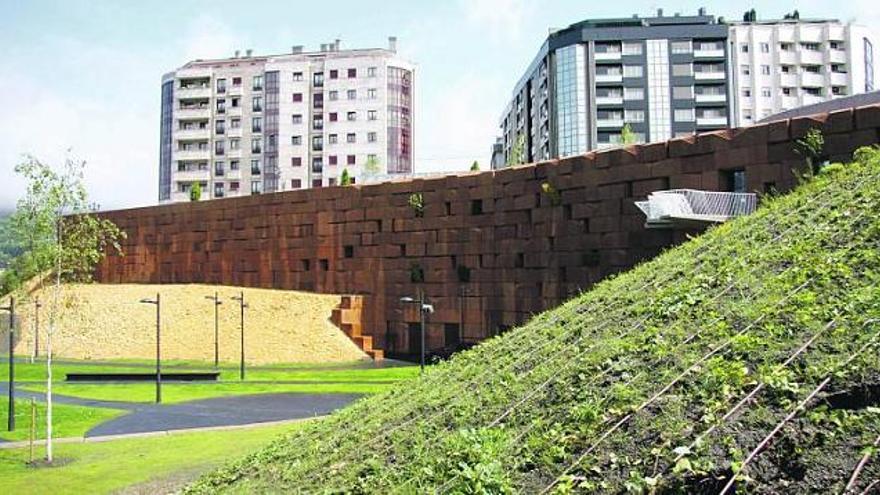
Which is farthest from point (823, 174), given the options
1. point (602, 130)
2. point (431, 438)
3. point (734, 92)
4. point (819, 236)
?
point (734, 92)

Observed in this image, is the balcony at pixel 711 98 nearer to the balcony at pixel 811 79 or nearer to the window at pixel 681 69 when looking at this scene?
the window at pixel 681 69

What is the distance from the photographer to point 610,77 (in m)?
61.3

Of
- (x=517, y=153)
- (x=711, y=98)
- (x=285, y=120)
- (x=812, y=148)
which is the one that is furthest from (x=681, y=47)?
(x=812, y=148)

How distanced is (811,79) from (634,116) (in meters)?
16.7

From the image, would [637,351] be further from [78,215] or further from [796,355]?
[78,215]

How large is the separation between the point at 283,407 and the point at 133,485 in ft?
29.7

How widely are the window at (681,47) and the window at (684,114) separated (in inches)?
172

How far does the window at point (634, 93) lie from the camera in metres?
61.4

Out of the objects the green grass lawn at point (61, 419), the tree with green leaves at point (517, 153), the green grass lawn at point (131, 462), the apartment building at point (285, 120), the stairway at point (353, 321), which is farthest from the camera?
the apartment building at point (285, 120)

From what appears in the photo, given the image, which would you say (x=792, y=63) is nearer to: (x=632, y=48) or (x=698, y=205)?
(x=632, y=48)

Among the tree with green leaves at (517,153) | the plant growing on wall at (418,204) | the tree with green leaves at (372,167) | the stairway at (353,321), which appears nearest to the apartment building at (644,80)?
the tree with green leaves at (517,153)

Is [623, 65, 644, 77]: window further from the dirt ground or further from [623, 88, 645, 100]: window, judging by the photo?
the dirt ground

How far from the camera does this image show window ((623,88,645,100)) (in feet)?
202

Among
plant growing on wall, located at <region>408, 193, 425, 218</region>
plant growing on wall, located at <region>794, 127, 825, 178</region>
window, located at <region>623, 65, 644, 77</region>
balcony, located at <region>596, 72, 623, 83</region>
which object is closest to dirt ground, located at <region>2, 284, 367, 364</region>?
plant growing on wall, located at <region>408, 193, 425, 218</region>
